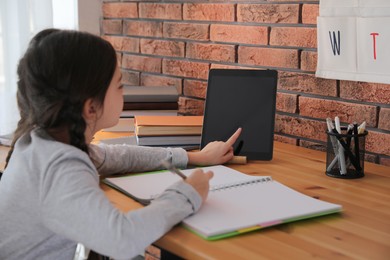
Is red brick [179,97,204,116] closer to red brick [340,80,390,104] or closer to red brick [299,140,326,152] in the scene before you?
red brick [299,140,326,152]

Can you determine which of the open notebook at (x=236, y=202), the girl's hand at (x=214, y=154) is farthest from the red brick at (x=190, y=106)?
the open notebook at (x=236, y=202)

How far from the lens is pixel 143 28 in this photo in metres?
2.28

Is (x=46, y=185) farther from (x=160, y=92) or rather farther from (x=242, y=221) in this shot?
(x=160, y=92)

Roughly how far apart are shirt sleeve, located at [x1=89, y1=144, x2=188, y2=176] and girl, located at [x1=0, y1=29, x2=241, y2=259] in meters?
0.18

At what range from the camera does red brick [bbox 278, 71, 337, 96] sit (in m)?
1.65

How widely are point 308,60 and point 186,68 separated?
0.56 m

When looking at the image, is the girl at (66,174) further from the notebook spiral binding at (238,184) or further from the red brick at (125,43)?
the red brick at (125,43)

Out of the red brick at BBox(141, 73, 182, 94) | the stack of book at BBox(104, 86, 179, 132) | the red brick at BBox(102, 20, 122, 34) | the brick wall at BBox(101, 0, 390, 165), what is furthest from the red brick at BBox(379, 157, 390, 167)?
the red brick at BBox(102, 20, 122, 34)

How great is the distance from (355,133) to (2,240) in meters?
0.83

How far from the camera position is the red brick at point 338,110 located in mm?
1561

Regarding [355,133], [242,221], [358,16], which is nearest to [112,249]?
[242,221]

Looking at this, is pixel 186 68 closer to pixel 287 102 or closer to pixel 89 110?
pixel 287 102

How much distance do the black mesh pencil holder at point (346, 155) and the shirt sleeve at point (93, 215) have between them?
1.65 ft

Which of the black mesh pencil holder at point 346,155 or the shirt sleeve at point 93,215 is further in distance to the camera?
the black mesh pencil holder at point 346,155
